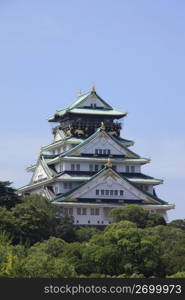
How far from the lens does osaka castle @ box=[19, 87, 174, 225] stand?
396 ft

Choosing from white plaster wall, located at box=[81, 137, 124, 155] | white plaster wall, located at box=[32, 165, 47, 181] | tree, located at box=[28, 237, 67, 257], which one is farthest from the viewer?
white plaster wall, located at box=[32, 165, 47, 181]

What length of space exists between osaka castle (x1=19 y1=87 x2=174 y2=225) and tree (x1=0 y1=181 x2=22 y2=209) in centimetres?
1205

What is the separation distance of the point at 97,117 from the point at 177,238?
42401 mm

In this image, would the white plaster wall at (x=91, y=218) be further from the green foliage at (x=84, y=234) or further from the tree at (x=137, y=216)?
the green foliage at (x=84, y=234)

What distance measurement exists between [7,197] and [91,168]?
82.2ft

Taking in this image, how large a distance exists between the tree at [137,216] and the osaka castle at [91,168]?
7626 mm

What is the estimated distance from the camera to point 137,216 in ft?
352

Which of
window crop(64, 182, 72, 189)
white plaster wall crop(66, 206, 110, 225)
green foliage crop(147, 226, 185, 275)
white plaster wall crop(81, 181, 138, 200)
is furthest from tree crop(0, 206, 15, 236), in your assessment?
window crop(64, 182, 72, 189)

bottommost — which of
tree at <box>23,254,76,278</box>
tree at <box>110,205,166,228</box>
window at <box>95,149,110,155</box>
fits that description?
tree at <box>23,254,76,278</box>

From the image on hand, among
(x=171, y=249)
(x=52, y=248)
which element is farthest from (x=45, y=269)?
(x=171, y=249)

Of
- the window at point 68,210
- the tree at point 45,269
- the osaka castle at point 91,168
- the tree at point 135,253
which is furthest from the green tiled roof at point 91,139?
the tree at point 45,269

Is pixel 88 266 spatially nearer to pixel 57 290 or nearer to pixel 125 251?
pixel 125 251

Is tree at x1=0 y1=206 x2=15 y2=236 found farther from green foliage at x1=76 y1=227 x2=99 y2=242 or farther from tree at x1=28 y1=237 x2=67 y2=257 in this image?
green foliage at x1=76 y1=227 x2=99 y2=242

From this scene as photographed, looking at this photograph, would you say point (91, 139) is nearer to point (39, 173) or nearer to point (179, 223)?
point (39, 173)
